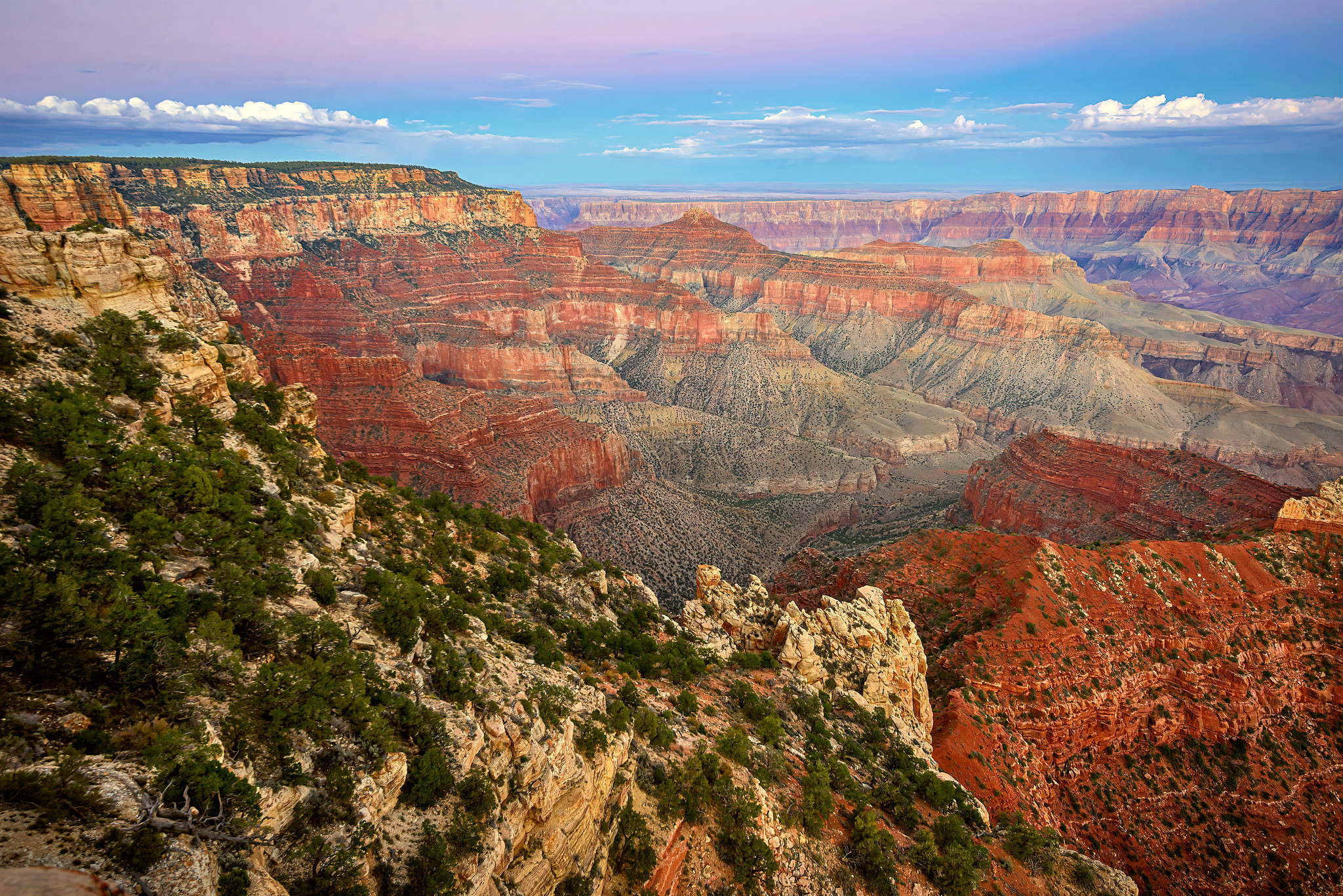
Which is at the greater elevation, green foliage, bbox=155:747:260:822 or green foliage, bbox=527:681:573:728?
green foliage, bbox=155:747:260:822

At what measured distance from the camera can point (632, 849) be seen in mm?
16672

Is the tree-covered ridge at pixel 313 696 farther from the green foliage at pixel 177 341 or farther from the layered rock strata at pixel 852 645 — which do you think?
the layered rock strata at pixel 852 645

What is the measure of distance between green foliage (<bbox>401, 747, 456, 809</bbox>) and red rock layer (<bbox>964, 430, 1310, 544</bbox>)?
56.0m

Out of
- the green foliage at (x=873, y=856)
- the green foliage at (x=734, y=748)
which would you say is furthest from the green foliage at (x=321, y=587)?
the green foliage at (x=873, y=856)

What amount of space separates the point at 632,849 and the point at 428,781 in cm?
673

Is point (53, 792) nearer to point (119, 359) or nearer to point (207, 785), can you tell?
point (207, 785)

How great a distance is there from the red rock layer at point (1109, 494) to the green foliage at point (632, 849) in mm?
50800

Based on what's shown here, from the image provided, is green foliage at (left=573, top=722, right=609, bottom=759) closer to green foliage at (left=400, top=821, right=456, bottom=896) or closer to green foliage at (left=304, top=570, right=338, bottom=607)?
green foliage at (left=400, top=821, right=456, bottom=896)

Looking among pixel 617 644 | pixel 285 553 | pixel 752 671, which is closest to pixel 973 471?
pixel 752 671

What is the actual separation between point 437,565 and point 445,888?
16657 mm

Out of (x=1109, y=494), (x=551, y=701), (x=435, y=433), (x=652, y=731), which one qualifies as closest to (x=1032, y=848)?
(x=652, y=731)

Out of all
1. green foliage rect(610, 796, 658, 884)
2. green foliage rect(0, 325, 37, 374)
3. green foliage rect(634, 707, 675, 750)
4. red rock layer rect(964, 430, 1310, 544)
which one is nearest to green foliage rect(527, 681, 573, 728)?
green foliage rect(610, 796, 658, 884)

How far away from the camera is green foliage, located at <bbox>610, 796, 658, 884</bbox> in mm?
16281

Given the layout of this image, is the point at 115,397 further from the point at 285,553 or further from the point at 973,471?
the point at 973,471
